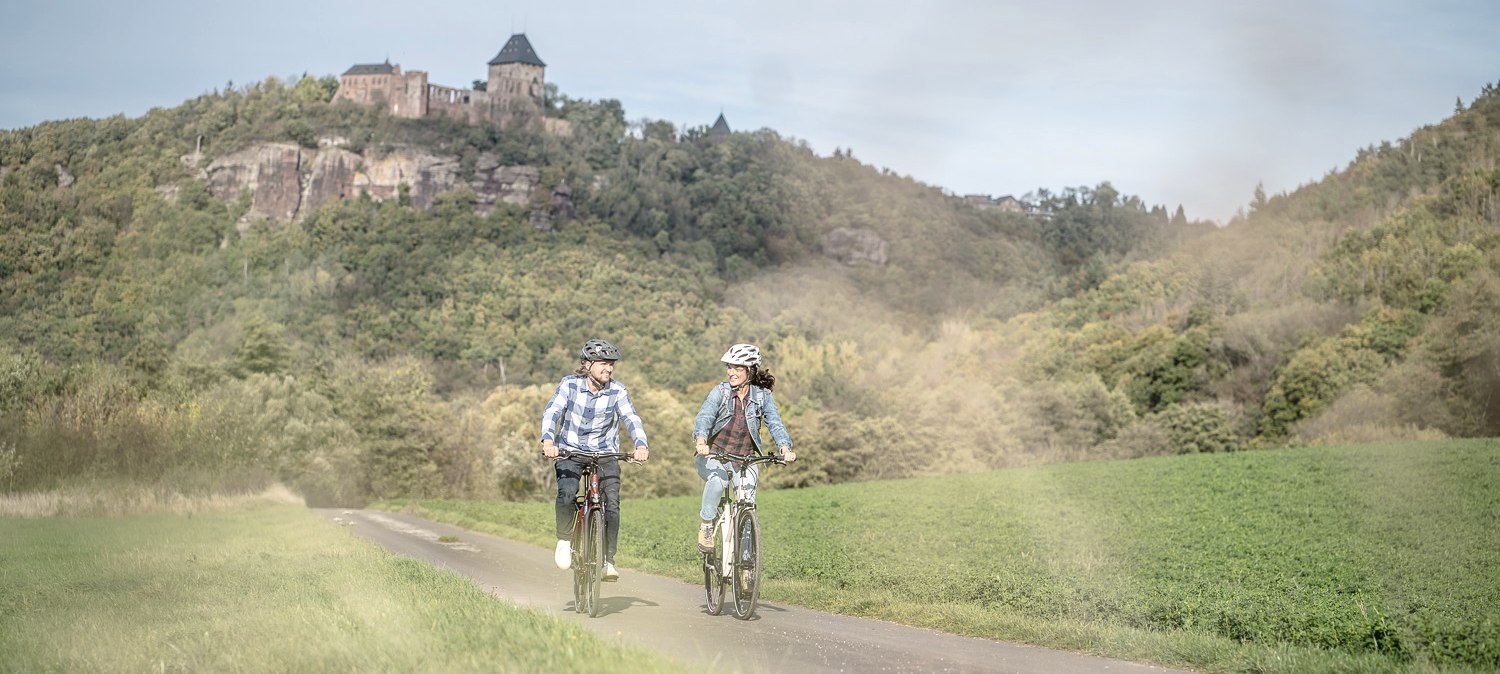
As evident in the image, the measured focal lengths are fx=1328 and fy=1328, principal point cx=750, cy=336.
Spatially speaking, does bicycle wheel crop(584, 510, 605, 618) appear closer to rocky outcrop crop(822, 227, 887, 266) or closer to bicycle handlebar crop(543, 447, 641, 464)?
bicycle handlebar crop(543, 447, 641, 464)

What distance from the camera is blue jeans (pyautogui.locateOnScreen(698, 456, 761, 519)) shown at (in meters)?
11.8

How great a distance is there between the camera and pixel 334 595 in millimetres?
10742

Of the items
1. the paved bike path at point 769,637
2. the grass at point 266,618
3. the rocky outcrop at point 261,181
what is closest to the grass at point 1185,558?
the paved bike path at point 769,637

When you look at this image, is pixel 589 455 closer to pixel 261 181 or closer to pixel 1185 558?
pixel 1185 558

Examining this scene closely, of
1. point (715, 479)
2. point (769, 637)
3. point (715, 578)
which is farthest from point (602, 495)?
point (769, 637)

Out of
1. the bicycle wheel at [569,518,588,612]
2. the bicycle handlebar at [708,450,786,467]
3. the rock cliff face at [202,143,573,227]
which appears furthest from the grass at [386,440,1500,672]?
the rock cliff face at [202,143,573,227]

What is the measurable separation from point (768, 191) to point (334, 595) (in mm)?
179685

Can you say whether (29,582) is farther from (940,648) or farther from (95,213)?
(95,213)

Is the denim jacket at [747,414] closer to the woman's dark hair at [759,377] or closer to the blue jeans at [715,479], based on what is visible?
the woman's dark hair at [759,377]

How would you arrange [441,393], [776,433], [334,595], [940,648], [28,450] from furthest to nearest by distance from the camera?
[441,393] < [28,450] < [776,433] < [334,595] < [940,648]

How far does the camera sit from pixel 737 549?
38.0 ft

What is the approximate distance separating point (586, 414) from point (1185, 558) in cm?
1148

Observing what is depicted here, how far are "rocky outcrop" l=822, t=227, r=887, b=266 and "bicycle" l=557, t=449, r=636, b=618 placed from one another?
148259 millimetres

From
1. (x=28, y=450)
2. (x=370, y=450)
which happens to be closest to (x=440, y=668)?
(x=28, y=450)
